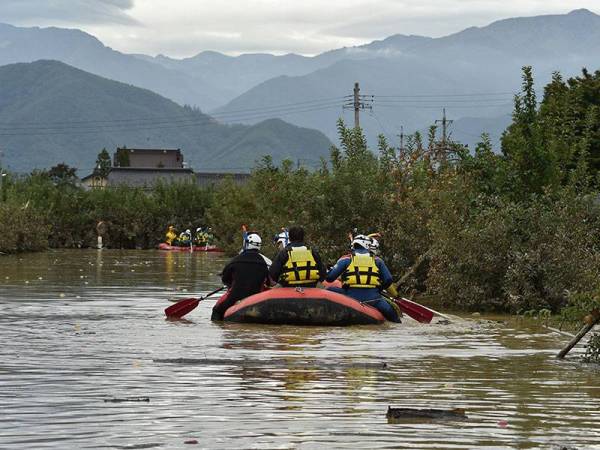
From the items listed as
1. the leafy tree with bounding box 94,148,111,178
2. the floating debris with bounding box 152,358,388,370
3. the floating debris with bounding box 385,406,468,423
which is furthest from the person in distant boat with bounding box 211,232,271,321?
the leafy tree with bounding box 94,148,111,178

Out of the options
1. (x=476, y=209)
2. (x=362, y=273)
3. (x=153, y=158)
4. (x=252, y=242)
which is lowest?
(x=362, y=273)

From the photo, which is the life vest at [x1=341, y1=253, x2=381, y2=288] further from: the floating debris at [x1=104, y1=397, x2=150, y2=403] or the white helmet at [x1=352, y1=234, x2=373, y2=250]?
the floating debris at [x1=104, y1=397, x2=150, y2=403]

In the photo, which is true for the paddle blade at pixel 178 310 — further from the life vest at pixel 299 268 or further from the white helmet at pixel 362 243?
the white helmet at pixel 362 243

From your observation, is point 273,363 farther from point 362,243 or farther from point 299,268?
point 362,243

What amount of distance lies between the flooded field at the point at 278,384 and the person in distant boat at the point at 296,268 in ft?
3.42

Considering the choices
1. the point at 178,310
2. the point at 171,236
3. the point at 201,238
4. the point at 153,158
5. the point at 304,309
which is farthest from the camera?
the point at 153,158

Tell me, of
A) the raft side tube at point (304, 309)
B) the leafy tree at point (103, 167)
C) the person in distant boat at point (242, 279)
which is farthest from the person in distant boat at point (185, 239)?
the leafy tree at point (103, 167)

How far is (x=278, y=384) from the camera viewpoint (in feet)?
45.4

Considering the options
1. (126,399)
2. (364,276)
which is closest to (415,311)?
(364,276)

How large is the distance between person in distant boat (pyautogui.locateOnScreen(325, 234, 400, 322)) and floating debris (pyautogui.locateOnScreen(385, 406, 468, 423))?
430 inches

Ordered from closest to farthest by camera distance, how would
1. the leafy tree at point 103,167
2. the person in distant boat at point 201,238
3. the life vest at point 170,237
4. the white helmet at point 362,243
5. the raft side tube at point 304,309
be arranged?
1. the raft side tube at point 304,309
2. the white helmet at point 362,243
3. the life vest at point 170,237
4. the person in distant boat at point 201,238
5. the leafy tree at point 103,167

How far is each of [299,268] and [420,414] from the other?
420 inches

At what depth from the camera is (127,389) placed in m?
13.4

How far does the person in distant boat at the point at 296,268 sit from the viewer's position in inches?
866
